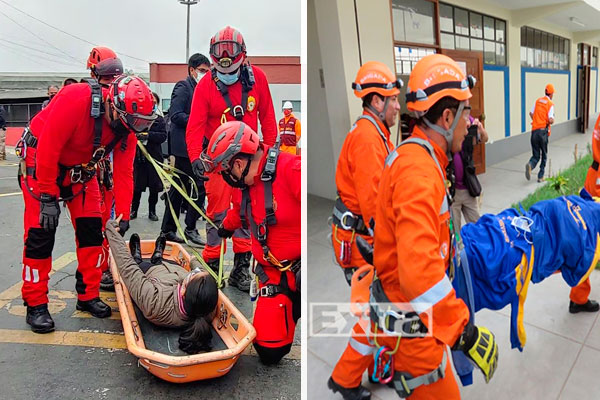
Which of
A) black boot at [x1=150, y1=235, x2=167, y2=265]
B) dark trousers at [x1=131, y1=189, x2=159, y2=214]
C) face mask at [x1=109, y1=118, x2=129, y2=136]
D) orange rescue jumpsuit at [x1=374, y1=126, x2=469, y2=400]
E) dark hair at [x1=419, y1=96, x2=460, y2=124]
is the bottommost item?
black boot at [x1=150, y1=235, x2=167, y2=265]

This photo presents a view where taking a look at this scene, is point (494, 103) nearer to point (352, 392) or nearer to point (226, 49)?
point (226, 49)

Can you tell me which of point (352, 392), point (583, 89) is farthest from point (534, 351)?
point (583, 89)

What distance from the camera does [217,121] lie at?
338cm

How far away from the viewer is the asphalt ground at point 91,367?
2.25 metres

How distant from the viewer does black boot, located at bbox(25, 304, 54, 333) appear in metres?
2.75

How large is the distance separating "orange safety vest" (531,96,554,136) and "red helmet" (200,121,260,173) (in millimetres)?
6663

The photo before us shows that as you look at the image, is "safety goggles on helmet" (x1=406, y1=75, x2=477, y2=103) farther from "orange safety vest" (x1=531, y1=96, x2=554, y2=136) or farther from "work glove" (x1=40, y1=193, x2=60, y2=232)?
"orange safety vest" (x1=531, y1=96, x2=554, y2=136)

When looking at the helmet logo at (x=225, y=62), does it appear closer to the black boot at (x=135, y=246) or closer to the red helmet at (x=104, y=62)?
the red helmet at (x=104, y=62)

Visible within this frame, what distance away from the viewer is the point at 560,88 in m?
12.9

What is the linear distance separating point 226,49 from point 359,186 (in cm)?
147

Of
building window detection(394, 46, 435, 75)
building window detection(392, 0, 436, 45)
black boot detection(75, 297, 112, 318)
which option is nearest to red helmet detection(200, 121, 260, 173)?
black boot detection(75, 297, 112, 318)

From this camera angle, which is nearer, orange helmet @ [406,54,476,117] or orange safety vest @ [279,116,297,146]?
orange helmet @ [406,54,476,117]

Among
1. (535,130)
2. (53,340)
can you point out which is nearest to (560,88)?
(535,130)

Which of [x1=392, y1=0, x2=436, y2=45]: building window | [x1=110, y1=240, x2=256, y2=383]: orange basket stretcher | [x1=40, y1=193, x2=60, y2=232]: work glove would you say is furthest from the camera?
[x1=392, y1=0, x2=436, y2=45]: building window
